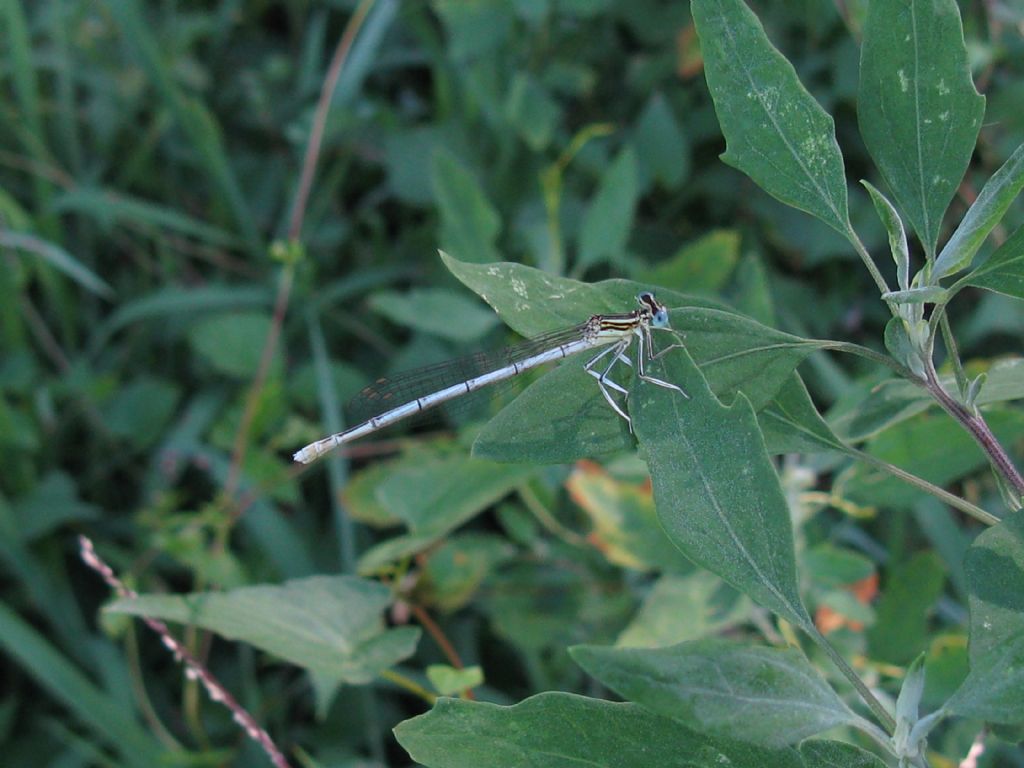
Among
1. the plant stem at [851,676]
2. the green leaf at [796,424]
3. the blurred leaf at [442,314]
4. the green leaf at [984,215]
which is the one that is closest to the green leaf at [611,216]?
the blurred leaf at [442,314]

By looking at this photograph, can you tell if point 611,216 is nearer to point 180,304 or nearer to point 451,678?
point 451,678

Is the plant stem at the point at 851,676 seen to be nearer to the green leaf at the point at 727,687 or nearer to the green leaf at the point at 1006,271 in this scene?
the green leaf at the point at 727,687

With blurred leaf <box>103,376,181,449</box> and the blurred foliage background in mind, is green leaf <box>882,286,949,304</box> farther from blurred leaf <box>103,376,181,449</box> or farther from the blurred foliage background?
blurred leaf <box>103,376,181,449</box>

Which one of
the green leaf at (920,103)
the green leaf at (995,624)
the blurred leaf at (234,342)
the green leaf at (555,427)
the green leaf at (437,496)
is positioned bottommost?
the blurred leaf at (234,342)

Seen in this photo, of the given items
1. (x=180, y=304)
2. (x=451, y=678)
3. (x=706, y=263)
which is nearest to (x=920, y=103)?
(x=451, y=678)

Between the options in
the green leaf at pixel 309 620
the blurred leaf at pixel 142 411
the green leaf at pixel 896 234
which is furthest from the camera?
the blurred leaf at pixel 142 411

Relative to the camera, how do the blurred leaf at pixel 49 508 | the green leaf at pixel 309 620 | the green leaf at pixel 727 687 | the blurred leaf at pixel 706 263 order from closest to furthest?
the green leaf at pixel 727 687 < the green leaf at pixel 309 620 < the blurred leaf at pixel 706 263 < the blurred leaf at pixel 49 508
